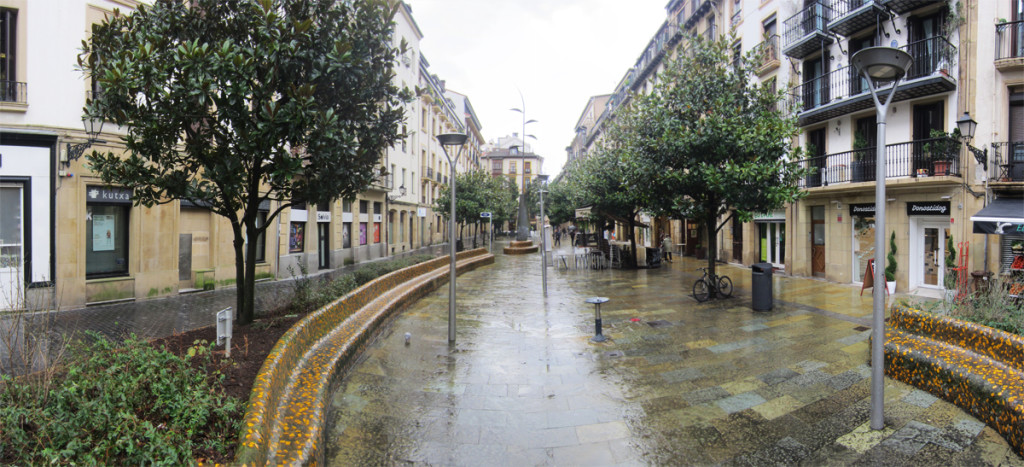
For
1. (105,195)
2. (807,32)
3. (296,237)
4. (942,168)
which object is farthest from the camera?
(296,237)

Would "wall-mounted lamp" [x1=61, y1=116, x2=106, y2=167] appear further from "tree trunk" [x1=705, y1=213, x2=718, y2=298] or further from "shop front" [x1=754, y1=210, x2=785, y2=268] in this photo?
"shop front" [x1=754, y1=210, x2=785, y2=268]

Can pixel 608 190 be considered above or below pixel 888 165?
below

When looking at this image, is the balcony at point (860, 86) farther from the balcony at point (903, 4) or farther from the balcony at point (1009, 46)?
the balcony at point (903, 4)

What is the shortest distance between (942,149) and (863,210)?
2860mm

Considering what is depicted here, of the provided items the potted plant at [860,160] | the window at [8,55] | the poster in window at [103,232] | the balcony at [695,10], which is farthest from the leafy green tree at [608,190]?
the window at [8,55]

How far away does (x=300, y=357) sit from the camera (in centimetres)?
523

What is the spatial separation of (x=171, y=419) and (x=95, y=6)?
542 inches

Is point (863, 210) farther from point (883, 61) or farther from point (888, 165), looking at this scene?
point (883, 61)

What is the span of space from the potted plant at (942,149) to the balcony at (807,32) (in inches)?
207

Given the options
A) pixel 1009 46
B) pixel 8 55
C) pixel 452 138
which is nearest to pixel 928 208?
pixel 1009 46

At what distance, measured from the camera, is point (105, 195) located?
39.9 ft

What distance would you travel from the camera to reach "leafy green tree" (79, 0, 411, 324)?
537 cm

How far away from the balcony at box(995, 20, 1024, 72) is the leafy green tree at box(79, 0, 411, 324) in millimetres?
14735

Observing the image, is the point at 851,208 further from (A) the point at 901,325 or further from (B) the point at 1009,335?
(B) the point at 1009,335
